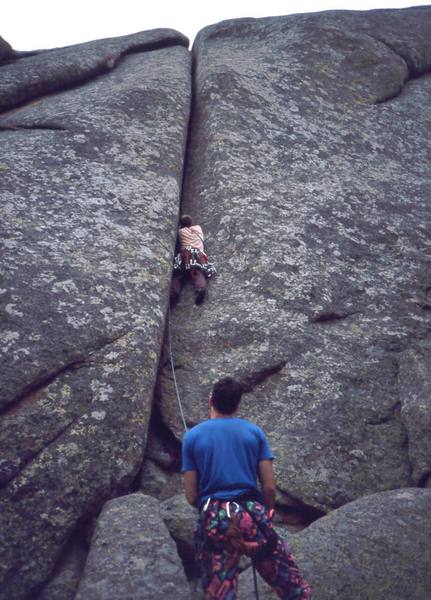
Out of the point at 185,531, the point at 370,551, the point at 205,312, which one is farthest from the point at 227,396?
the point at 205,312

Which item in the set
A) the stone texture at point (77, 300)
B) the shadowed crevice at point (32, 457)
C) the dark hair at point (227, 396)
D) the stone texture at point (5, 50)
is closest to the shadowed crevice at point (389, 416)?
the stone texture at point (77, 300)

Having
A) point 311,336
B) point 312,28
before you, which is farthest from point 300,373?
point 312,28

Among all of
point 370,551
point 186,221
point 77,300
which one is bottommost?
point 370,551

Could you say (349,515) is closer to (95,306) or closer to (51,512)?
(51,512)

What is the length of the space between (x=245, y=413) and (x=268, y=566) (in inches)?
149

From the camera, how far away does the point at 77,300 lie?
9367 mm

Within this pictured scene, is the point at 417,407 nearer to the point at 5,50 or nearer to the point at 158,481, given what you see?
the point at 158,481

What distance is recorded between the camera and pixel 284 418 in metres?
9.10

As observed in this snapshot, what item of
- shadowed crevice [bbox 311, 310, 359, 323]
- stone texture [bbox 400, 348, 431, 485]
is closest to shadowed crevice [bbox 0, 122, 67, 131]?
shadowed crevice [bbox 311, 310, 359, 323]

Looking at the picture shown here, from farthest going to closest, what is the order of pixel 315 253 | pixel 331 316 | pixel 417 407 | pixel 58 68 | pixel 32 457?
pixel 58 68, pixel 315 253, pixel 331 316, pixel 417 407, pixel 32 457

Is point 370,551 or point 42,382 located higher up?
point 42,382

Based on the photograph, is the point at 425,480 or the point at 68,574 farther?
the point at 425,480

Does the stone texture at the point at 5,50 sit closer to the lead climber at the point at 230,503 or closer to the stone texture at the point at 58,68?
the stone texture at the point at 58,68

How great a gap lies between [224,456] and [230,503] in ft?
1.39
